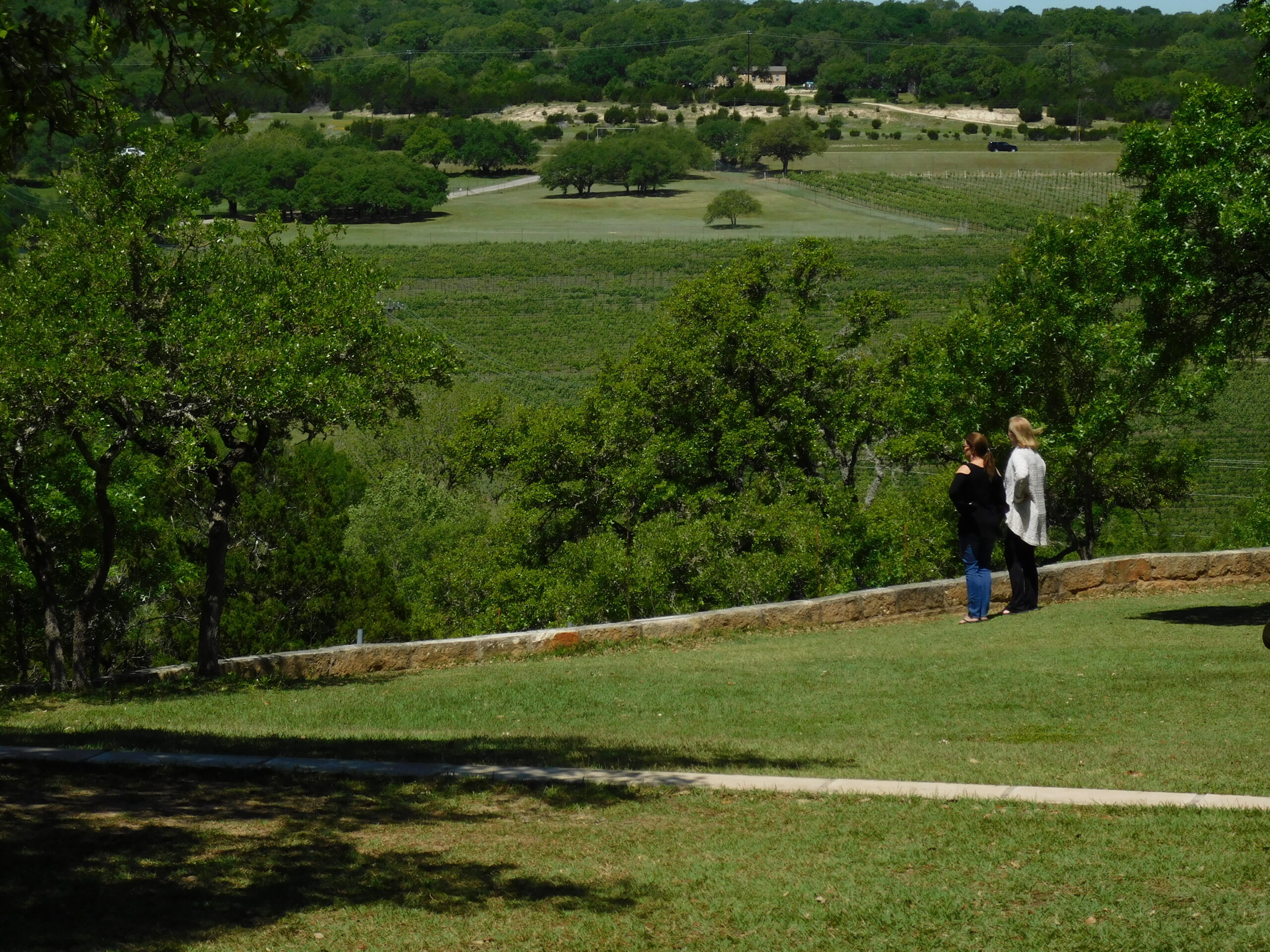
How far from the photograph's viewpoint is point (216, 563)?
1650 centimetres

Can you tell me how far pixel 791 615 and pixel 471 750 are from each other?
6.54 meters

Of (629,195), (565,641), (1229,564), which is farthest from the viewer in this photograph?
(629,195)

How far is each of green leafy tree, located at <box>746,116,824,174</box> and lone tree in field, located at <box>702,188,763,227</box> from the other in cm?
2443

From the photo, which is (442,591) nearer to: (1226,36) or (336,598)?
(336,598)

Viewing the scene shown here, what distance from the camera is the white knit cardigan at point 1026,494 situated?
12.9 metres

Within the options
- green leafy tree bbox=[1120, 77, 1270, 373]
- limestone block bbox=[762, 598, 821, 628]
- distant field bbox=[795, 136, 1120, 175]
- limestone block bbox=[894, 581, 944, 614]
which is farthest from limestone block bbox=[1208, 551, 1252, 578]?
distant field bbox=[795, 136, 1120, 175]

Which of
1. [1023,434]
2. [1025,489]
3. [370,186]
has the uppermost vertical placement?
[370,186]

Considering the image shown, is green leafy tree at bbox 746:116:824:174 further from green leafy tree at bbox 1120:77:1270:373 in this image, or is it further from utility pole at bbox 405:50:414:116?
green leafy tree at bbox 1120:77:1270:373

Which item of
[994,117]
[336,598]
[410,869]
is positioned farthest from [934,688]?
[994,117]

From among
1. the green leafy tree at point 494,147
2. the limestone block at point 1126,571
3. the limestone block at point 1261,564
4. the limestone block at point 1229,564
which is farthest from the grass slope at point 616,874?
the green leafy tree at point 494,147

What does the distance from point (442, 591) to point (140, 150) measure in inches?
618

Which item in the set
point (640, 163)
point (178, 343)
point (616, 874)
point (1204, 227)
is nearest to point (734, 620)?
point (1204, 227)

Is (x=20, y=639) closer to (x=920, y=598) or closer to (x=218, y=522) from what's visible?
(x=218, y=522)

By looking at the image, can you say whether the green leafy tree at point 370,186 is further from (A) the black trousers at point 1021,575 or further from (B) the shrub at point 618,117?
(A) the black trousers at point 1021,575
